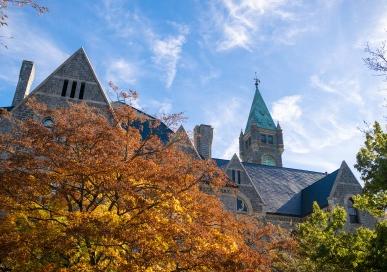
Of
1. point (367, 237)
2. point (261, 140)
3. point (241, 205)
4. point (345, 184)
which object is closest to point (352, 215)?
point (345, 184)

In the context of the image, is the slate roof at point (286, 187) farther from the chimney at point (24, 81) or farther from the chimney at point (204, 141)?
the chimney at point (24, 81)

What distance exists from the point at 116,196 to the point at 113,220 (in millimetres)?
1179

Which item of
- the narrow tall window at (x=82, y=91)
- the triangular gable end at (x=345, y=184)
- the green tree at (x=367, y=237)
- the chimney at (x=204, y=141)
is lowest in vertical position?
the green tree at (x=367, y=237)

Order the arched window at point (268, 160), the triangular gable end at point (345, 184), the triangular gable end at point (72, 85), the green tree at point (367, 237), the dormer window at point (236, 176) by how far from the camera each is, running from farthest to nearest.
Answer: the arched window at point (268, 160) < the triangular gable end at point (345, 184) < the dormer window at point (236, 176) < the triangular gable end at point (72, 85) < the green tree at point (367, 237)

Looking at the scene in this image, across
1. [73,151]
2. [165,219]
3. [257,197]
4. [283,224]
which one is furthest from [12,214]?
[283,224]

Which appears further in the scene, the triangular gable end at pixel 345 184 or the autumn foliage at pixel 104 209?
the triangular gable end at pixel 345 184

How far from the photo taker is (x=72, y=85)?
2098cm

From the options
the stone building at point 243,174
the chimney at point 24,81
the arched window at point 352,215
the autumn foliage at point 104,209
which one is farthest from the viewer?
the arched window at point 352,215

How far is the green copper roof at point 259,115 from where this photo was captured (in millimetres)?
63256

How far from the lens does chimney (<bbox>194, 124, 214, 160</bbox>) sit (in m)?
25.8

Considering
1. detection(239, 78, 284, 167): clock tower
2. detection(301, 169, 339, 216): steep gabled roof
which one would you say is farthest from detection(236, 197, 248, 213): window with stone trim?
detection(239, 78, 284, 167): clock tower

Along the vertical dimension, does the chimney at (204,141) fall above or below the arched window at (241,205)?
above

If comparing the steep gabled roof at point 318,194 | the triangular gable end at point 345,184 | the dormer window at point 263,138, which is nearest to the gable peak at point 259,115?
the dormer window at point 263,138

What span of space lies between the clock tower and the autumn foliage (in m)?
47.8
